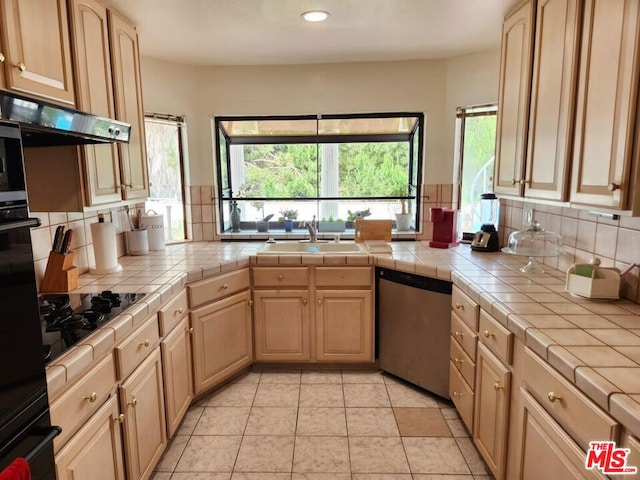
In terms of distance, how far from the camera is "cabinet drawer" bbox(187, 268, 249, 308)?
237 centimetres

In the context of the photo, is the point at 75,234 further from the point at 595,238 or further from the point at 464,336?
the point at 595,238

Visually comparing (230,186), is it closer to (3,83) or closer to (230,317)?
(230,317)

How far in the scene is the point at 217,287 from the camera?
99.3 inches

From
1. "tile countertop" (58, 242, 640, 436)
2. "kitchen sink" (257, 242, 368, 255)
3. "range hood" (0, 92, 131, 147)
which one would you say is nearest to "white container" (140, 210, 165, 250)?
"tile countertop" (58, 242, 640, 436)

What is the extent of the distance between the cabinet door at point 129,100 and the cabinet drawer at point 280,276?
0.90 meters

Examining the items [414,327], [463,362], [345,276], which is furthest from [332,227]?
[463,362]

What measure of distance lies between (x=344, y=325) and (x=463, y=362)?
914mm

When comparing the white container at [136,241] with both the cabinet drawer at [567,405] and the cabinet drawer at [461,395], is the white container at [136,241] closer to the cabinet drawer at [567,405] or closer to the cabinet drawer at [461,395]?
the cabinet drawer at [461,395]

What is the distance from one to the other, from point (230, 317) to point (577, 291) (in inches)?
77.3

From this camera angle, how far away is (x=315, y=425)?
231 cm

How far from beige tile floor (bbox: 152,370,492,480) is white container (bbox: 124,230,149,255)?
3.60ft

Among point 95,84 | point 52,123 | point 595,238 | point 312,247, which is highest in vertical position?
point 95,84

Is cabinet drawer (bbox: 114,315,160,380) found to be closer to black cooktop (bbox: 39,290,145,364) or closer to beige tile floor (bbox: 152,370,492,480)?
black cooktop (bbox: 39,290,145,364)

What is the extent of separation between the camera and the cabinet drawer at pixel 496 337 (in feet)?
5.20
